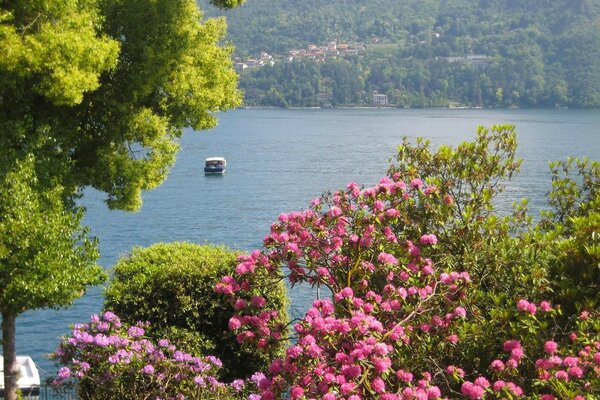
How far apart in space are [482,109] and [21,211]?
18984 cm

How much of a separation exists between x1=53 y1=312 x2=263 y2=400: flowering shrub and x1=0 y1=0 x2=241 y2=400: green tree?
3.14 feet

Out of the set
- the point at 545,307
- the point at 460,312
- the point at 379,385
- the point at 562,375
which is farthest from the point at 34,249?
the point at 562,375

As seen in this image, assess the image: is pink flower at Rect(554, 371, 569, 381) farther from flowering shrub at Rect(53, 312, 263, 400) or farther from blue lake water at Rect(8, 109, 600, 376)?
blue lake water at Rect(8, 109, 600, 376)

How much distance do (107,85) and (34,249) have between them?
11.4 ft

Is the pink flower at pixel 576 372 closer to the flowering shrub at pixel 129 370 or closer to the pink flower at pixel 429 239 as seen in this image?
the pink flower at pixel 429 239

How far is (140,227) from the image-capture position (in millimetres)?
61500

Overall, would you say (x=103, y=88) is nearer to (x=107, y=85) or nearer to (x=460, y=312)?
(x=107, y=85)

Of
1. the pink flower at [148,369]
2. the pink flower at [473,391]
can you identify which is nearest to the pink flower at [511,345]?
the pink flower at [473,391]

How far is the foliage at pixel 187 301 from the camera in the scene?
1388 cm

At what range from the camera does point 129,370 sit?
1159 centimetres

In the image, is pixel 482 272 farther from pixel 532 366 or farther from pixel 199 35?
pixel 199 35

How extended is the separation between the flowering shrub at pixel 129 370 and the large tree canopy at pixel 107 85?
8.06 ft

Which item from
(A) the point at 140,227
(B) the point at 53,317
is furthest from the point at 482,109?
(B) the point at 53,317

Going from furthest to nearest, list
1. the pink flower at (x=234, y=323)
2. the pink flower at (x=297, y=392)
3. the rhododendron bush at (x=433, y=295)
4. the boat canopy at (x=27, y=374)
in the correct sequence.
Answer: the boat canopy at (x=27, y=374)
the pink flower at (x=234, y=323)
the pink flower at (x=297, y=392)
the rhododendron bush at (x=433, y=295)
